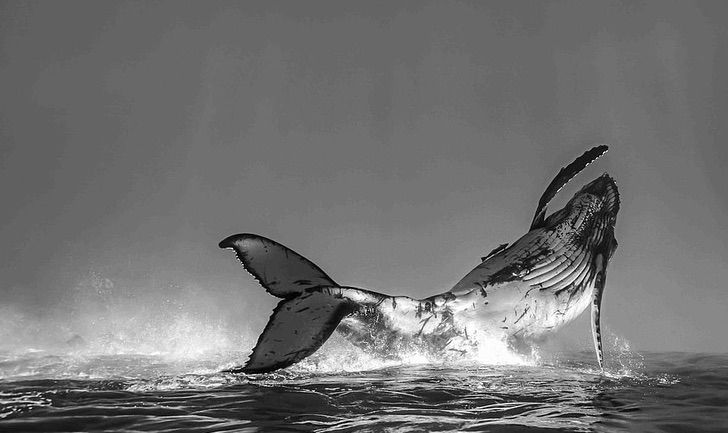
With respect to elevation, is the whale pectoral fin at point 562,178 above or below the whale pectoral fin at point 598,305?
above

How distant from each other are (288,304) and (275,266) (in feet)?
2.82

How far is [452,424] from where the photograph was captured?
207 inches

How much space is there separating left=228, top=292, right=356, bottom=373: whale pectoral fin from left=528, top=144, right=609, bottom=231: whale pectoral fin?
5572 millimetres

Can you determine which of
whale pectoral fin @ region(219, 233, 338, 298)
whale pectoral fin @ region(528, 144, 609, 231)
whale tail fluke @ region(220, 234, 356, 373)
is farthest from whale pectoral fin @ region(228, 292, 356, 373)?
whale pectoral fin @ region(528, 144, 609, 231)

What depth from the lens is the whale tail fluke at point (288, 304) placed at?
23.6ft

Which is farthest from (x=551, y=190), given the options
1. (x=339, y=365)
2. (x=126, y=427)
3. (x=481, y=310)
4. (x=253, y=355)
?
(x=126, y=427)

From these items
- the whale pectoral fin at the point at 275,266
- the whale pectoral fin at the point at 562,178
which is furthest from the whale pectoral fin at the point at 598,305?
the whale pectoral fin at the point at 275,266

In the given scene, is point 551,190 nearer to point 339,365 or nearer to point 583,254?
point 583,254

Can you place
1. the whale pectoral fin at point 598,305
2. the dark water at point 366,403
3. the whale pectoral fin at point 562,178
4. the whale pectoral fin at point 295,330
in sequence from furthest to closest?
the whale pectoral fin at point 562,178 < the whale pectoral fin at point 598,305 < the whale pectoral fin at point 295,330 < the dark water at point 366,403

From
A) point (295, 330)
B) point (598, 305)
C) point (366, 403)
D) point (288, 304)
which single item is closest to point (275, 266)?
point (288, 304)

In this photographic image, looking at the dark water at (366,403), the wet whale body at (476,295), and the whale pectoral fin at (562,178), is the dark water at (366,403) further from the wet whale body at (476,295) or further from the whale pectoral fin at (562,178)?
the whale pectoral fin at (562,178)

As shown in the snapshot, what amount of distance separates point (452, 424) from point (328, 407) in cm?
149

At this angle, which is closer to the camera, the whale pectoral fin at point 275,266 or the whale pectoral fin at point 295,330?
the whale pectoral fin at point 295,330

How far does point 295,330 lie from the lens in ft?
24.6
